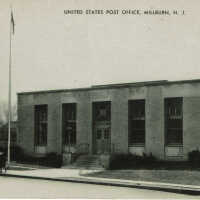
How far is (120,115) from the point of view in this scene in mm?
36188

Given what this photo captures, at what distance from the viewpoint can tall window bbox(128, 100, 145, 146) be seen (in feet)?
117

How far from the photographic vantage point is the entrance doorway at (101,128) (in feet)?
123

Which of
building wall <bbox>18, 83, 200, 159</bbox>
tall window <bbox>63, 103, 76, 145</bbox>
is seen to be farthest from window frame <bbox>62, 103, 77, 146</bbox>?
building wall <bbox>18, 83, 200, 159</bbox>

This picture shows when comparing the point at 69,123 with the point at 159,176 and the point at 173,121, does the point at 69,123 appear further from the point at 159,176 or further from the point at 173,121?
the point at 159,176

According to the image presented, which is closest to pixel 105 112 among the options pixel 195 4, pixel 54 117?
pixel 54 117

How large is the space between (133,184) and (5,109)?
6878 centimetres

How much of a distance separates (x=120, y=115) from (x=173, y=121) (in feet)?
13.5

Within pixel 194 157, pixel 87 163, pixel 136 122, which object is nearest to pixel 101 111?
pixel 136 122

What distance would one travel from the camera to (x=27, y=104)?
4178 centimetres

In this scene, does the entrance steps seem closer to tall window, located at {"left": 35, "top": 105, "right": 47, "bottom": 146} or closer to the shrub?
tall window, located at {"left": 35, "top": 105, "right": 47, "bottom": 146}

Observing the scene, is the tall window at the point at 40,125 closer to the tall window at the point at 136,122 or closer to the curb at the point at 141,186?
the tall window at the point at 136,122

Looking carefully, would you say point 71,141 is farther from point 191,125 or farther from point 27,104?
point 191,125

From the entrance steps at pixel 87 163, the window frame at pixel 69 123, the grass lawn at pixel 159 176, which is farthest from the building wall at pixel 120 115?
the grass lawn at pixel 159 176

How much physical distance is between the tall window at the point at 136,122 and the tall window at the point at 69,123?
5.27 meters
